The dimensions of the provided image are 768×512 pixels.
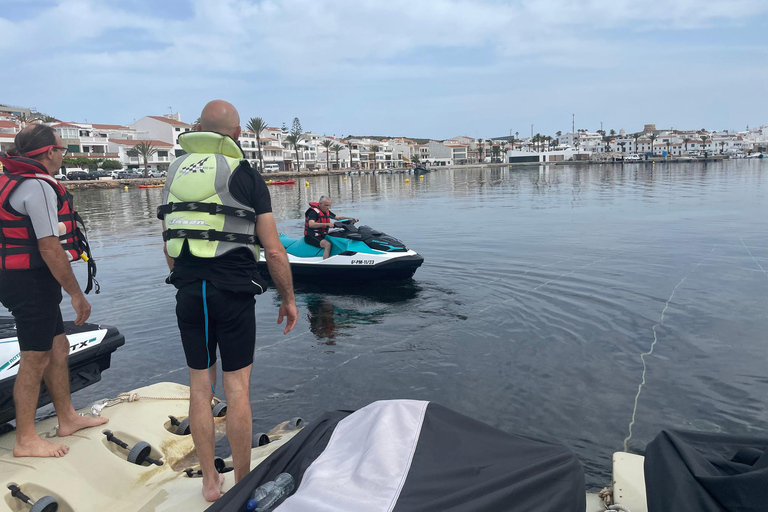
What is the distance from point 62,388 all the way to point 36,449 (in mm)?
480

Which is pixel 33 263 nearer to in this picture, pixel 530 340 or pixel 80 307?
pixel 80 307

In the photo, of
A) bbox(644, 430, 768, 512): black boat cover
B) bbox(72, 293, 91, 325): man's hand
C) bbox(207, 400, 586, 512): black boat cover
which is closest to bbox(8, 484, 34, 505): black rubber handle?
bbox(72, 293, 91, 325): man's hand

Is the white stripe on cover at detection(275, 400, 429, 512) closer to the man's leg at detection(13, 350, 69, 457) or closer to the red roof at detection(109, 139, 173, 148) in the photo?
the man's leg at detection(13, 350, 69, 457)

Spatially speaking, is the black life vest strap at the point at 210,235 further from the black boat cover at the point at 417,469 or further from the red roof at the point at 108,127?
the red roof at the point at 108,127

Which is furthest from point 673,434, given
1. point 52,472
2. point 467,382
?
point 52,472

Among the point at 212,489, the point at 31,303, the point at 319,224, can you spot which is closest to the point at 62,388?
the point at 31,303

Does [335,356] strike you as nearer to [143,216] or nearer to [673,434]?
[673,434]

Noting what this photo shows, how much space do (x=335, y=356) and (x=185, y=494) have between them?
138 inches

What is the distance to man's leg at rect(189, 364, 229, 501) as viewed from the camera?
314 centimetres

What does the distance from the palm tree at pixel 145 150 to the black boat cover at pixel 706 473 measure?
77620 millimetres

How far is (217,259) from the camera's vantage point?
3.02 m

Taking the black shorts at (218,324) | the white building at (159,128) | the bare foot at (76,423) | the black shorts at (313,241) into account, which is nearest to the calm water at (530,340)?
the black shorts at (313,241)

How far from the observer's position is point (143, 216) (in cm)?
2677

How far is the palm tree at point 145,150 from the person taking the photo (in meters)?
76.4
